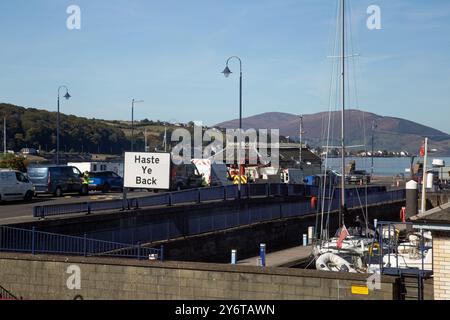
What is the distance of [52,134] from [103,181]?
6756 centimetres

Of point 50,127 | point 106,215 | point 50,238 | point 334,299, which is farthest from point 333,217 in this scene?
point 50,127

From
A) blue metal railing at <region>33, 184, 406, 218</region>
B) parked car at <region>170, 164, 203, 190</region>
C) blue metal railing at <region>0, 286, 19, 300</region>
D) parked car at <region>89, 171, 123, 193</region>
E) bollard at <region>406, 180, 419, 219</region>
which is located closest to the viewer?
blue metal railing at <region>0, 286, 19, 300</region>

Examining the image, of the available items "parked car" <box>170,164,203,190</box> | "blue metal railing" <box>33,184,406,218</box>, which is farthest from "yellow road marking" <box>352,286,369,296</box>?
"parked car" <box>170,164,203,190</box>

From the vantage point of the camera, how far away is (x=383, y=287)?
44.1 feet

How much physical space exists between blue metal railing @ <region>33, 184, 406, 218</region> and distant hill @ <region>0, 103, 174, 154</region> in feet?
207

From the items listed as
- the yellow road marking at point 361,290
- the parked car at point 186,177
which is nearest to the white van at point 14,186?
the parked car at point 186,177

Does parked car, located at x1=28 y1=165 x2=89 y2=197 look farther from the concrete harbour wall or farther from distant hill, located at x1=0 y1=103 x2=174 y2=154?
distant hill, located at x1=0 y1=103 x2=174 y2=154

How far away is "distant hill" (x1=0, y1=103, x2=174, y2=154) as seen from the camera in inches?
4082

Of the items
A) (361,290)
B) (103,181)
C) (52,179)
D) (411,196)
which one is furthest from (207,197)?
(361,290)

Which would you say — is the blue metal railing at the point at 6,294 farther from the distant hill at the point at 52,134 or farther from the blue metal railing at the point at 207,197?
the distant hill at the point at 52,134

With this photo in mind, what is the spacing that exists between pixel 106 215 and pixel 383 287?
1394 centimetres

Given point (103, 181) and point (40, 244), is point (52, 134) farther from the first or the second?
point (40, 244)
